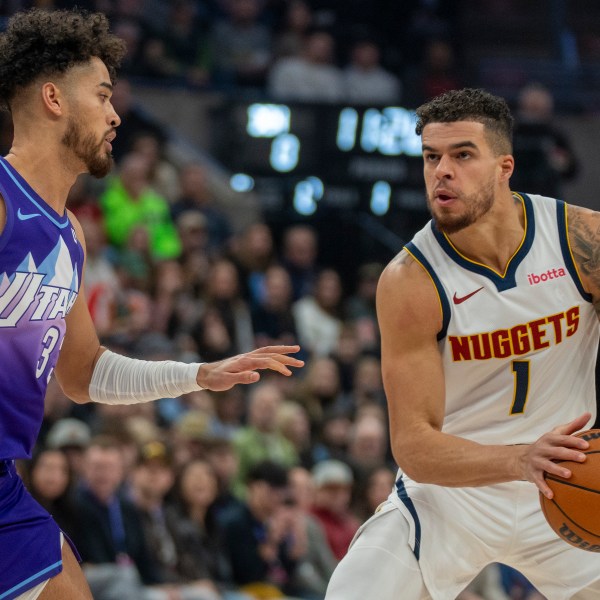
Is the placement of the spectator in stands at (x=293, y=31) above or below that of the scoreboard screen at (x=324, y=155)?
above

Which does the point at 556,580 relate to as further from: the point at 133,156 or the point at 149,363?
the point at 133,156

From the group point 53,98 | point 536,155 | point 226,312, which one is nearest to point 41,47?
point 53,98

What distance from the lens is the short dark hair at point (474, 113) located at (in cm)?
501

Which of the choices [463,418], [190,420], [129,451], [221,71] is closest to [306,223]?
[221,71]

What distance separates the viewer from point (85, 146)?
4.45 m

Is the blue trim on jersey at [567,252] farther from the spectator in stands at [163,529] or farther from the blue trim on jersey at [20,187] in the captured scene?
the spectator in stands at [163,529]

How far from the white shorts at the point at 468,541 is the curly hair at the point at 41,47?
2124 millimetres

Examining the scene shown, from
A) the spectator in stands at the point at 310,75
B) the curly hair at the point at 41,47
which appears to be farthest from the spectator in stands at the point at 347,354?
the curly hair at the point at 41,47

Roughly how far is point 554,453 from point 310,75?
995 cm

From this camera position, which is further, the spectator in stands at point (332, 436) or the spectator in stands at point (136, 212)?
the spectator in stands at point (136, 212)

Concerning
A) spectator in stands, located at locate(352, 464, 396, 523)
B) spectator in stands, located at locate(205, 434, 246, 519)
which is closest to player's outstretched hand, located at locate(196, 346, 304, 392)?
spectator in stands, located at locate(205, 434, 246, 519)

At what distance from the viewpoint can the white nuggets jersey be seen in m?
4.97

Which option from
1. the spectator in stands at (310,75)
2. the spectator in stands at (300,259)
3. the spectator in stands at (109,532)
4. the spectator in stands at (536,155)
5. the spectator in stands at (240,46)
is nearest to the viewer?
the spectator in stands at (109,532)

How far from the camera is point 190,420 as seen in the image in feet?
30.1
